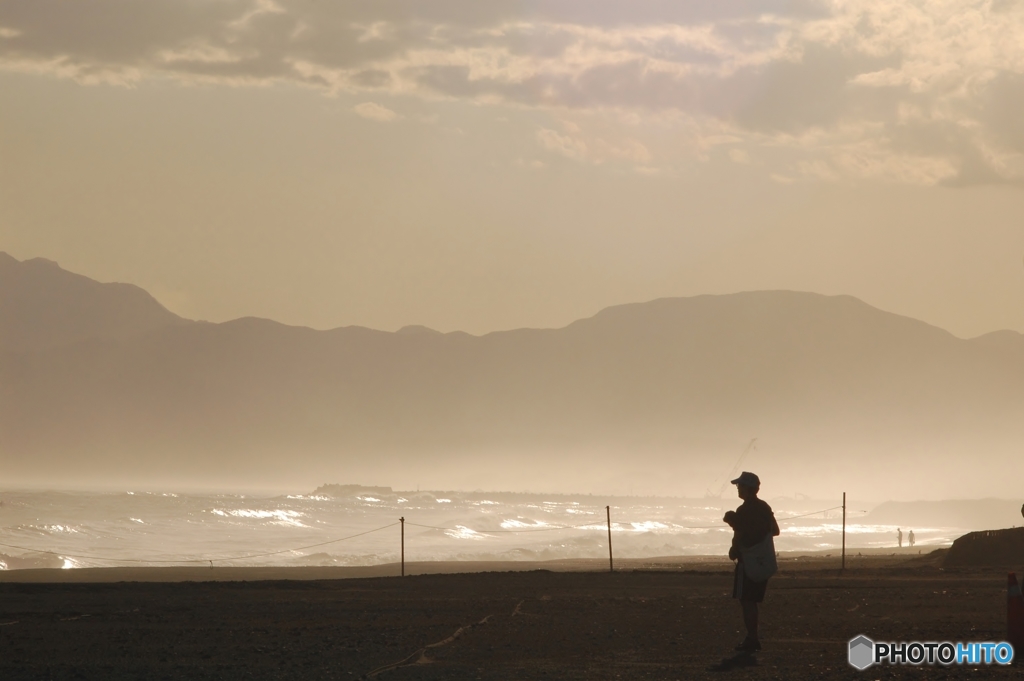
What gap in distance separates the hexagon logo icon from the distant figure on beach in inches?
35.8

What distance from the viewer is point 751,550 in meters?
Result: 11.7

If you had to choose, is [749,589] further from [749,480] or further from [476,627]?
[476,627]

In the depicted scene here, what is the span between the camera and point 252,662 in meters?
11.5

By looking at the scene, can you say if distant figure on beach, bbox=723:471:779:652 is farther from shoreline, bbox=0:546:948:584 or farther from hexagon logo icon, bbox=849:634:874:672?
shoreline, bbox=0:546:948:584

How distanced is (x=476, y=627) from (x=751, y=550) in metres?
4.04

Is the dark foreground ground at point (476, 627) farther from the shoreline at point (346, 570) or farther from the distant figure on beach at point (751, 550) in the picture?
the shoreline at point (346, 570)

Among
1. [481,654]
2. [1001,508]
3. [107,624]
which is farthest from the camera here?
[1001,508]

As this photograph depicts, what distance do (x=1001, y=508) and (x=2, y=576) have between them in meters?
150

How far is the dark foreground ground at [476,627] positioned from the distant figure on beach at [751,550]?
0.52 meters

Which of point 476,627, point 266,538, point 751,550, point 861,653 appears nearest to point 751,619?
point 751,550

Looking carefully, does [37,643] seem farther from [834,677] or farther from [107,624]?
[834,677]

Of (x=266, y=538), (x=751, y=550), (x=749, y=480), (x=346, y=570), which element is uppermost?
(x=749, y=480)

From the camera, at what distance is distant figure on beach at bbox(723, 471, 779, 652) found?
11.5m

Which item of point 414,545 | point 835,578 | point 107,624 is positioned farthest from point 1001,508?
point 107,624
